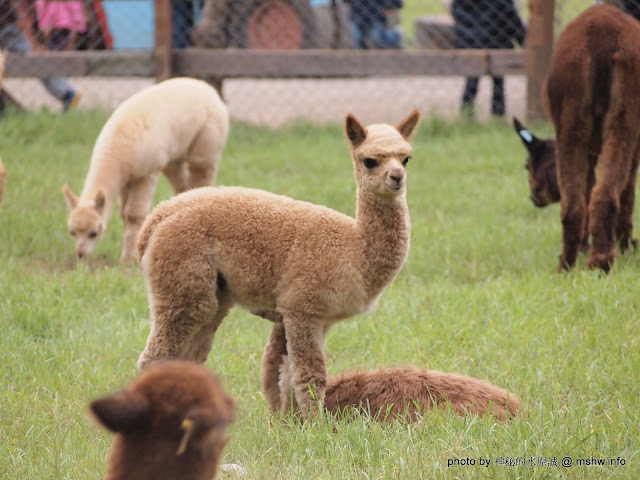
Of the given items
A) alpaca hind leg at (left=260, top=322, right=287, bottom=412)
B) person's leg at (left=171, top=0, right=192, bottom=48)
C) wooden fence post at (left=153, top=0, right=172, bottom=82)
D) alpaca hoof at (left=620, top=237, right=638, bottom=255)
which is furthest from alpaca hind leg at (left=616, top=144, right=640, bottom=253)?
person's leg at (left=171, top=0, right=192, bottom=48)

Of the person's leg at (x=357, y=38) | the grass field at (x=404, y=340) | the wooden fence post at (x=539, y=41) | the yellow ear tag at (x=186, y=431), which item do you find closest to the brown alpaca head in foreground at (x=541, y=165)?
the grass field at (x=404, y=340)

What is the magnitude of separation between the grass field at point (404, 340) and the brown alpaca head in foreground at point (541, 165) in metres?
0.33

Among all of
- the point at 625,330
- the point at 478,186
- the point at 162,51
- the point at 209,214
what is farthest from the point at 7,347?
the point at 162,51

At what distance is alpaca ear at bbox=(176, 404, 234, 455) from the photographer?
1821 mm

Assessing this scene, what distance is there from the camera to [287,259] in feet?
12.2

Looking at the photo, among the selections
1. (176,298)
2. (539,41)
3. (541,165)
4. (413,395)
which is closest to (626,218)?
(541,165)

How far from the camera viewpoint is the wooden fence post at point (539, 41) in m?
10.4

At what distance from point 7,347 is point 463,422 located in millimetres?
2410

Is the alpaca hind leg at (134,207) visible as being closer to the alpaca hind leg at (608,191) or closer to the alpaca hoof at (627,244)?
the alpaca hind leg at (608,191)

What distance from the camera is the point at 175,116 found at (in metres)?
6.93

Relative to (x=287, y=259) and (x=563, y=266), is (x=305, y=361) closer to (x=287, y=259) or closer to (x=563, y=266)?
(x=287, y=259)

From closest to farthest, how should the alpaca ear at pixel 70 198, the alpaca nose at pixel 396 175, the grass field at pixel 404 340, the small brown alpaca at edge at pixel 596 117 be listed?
the grass field at pixel 404 340
the alpaca nose at pixel 396 175
the small brown alpaca at edge at pixel 596 117
the alpaca ear at pixel 70 198

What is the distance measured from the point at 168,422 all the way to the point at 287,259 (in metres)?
1.83

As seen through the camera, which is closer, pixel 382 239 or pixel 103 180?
pixel 382 239
